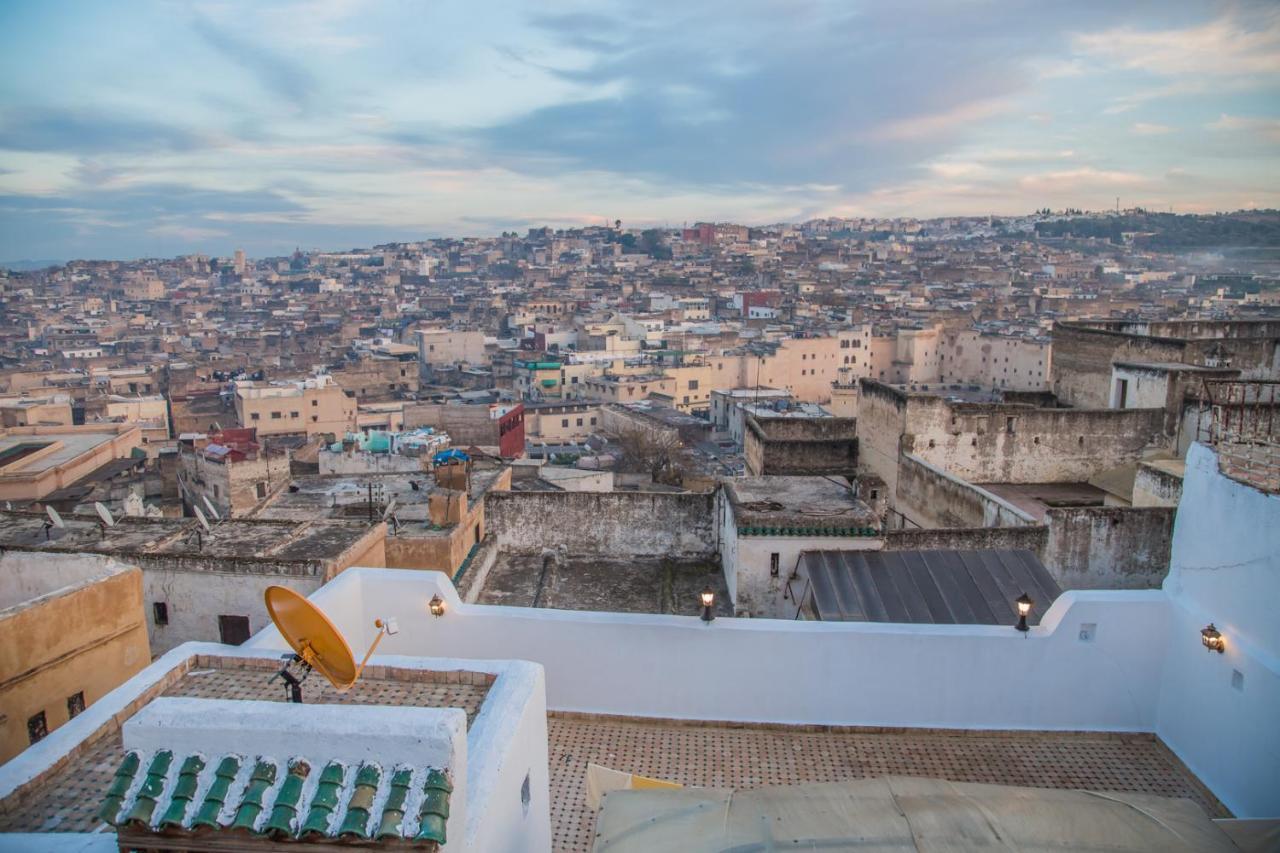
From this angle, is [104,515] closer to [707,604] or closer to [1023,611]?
[707,604]

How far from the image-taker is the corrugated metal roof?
25.7 ft

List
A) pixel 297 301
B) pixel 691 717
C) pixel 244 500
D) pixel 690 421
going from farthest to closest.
Result: 1. pixel 297 301
2. pixel 690 421
3. pixel 244 500
4. pixel 691 717

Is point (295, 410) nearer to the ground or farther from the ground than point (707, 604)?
nearer to the ground

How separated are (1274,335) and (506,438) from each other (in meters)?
24.4

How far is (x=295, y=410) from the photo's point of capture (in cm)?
3622

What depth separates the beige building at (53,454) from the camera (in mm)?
21875

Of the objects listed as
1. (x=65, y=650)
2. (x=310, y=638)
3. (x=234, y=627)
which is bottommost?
(x=234, y=627)

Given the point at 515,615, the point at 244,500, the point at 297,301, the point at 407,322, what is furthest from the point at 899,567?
the point at 297,301

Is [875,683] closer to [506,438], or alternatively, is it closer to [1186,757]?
[1186,757]

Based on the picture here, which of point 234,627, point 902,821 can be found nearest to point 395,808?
point 902,821

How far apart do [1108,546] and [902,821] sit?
8120 millimetres

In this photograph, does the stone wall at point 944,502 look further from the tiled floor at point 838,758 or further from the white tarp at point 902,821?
the white tarp at point 902,821

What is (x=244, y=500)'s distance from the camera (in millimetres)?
21875

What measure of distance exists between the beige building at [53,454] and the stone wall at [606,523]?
15498mm
